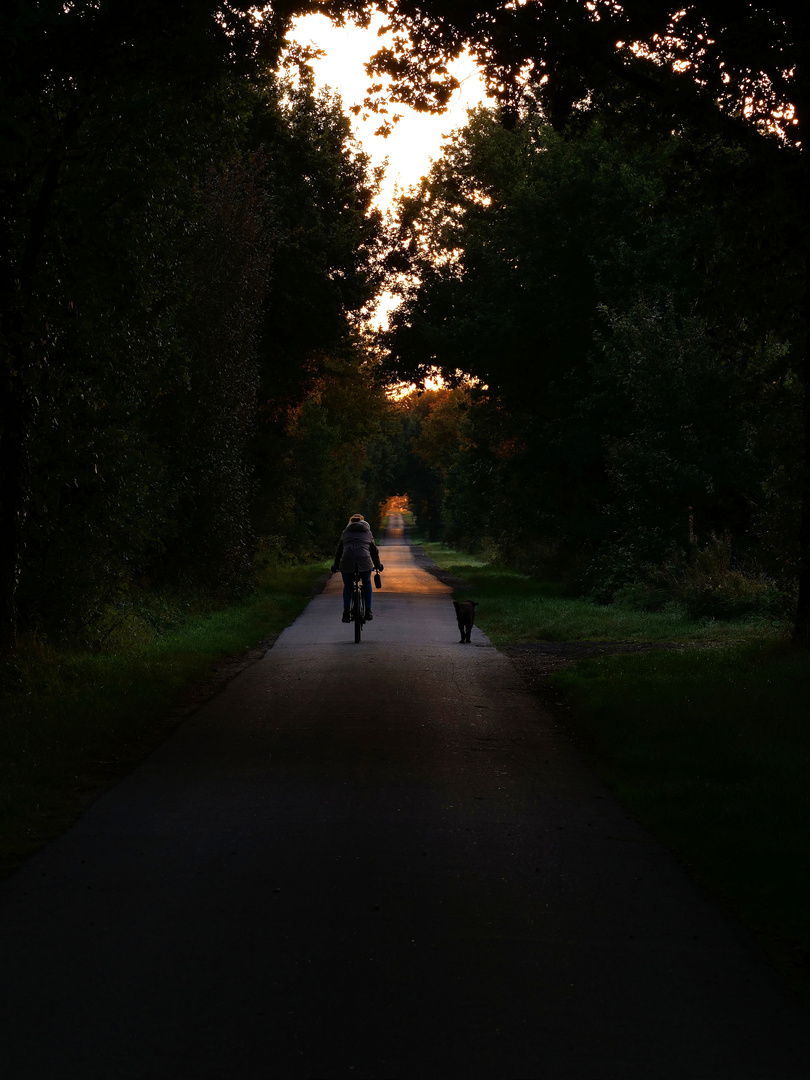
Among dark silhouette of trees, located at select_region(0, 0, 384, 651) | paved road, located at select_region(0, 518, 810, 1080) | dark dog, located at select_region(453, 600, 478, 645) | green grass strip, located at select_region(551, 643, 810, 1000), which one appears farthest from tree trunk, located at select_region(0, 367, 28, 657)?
dark dog, located at select_region(453, 600, 478, 645)

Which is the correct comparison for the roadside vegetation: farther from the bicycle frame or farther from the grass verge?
the grass verge

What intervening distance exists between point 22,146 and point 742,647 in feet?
35.2

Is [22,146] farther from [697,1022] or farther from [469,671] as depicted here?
[697,1022]

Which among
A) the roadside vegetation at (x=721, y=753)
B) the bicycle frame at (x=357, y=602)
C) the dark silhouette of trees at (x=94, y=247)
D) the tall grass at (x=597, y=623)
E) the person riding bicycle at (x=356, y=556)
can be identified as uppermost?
the dark silhouette of trees at (x=94, y=247)

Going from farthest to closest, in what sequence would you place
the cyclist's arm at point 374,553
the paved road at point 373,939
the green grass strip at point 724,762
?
1. the cyclist's arm at point 374,553
2. the green grass strip at point 724,762
3. the paved road at point 373,939

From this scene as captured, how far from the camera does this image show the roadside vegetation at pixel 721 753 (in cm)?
584

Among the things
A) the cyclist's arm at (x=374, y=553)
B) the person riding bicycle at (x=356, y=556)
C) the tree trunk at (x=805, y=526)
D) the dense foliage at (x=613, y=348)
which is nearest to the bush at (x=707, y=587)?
the dense foliage at (x=613, y=348)

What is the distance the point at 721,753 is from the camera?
9.16 metres

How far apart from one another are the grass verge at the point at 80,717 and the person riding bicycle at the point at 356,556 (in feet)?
6.14

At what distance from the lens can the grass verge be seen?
24.9ft

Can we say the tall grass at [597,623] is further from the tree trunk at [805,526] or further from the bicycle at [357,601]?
the bicycle at [357,601]

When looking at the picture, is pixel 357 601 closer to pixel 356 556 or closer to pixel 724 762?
pixel 356 556

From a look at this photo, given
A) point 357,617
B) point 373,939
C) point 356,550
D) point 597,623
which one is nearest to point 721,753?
point 373,939

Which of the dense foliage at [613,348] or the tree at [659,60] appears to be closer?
the tree at [659,60]
